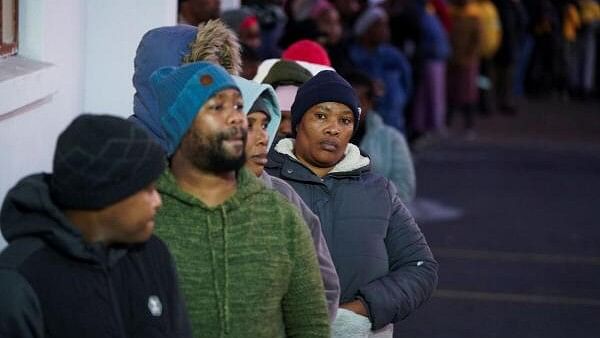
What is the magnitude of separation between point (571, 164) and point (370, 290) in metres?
14.0

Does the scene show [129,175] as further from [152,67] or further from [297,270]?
[152,67]

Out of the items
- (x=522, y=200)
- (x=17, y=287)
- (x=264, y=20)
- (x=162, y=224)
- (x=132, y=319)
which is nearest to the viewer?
(x=17, y=287)

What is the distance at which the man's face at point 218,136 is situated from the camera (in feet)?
14.2

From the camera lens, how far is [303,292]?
448 centimetres

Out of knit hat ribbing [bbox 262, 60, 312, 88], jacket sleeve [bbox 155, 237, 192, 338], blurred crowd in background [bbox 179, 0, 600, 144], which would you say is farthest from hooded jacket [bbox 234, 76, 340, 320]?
blurred crowd in background [bbox 179, 0, 600, 144]

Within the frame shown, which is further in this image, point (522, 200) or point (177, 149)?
point (522, 200)

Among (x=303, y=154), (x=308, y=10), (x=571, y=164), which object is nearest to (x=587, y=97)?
(x=571, y=164)

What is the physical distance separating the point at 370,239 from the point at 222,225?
1424 millimetres

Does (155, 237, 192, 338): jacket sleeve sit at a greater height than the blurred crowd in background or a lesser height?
greater

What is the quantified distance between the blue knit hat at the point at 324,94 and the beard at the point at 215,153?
1594 mm

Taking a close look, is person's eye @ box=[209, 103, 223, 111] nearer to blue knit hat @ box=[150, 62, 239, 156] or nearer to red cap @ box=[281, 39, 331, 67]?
blue knit hat @ box=[150, 62, 239, 156]

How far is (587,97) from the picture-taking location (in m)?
28.1

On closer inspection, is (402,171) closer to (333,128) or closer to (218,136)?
(333,128)

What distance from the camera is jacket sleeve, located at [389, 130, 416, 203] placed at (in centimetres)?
896
